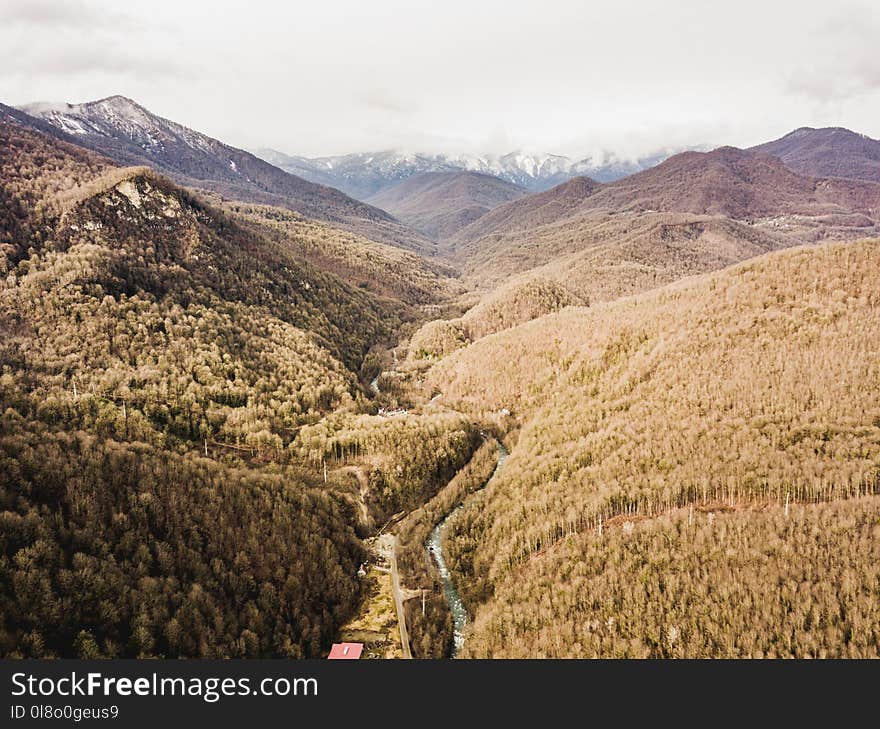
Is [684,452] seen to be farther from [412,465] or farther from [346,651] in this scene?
[346,651]

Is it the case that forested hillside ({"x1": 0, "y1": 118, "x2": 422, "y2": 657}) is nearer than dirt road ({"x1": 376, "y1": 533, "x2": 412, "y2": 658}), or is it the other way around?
forested hillside ({"x1": 0, "y1": 118, "x2": 422, "y2": 657})

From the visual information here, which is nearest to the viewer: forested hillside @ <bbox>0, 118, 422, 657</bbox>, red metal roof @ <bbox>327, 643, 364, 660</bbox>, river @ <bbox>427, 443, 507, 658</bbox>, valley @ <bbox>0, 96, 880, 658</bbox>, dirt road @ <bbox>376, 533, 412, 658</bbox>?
forested hillside @ <bbox>0, 118, 422, 657</bbox>

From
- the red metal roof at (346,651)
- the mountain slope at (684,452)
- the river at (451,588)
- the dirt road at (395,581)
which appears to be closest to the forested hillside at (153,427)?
the red metal roof at (346,651)

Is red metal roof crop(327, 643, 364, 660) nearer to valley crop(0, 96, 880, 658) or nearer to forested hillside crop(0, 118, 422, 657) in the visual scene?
valley crop(0, 96, 880, 658)

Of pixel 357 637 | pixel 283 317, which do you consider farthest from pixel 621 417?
pixel 283 317

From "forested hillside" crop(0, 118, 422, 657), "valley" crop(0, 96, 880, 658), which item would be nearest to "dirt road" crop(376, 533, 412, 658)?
"valley" crop(0, 96, 880, 658)

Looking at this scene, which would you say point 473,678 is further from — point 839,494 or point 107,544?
point 839,494

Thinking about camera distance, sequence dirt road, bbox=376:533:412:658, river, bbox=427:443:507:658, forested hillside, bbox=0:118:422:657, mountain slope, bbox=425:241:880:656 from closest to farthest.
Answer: forested hillside, bbox=0:118:422:657 < mountain slope, bbox=425:241:880:656 < dirt road, bbox=376:533:412:658 < river, bbox=427:443:507:658
